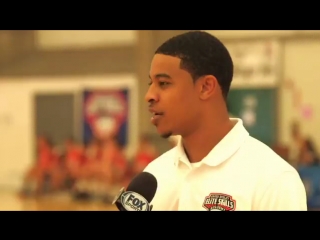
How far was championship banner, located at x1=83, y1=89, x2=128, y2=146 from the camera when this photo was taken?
12273 millimetres

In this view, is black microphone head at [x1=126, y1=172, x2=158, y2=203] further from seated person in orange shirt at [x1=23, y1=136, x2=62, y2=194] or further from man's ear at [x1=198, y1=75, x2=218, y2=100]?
seated person in orange shirt at [x1=23, y1=136, x2=62, y2=194]

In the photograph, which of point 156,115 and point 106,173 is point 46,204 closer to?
point 106,173

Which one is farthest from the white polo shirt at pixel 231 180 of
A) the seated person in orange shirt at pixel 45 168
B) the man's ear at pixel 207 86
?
the seated person in orange shirt at pixel 45 168

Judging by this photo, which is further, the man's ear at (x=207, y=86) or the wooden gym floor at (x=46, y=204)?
the wooden gym floor at (x=46, y=204)

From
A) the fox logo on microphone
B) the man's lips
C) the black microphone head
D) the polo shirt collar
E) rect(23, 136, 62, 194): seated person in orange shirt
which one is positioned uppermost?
the man's lips

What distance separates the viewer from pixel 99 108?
40.9 feet

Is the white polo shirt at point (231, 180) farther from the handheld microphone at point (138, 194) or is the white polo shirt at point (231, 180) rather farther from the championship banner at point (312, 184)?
the championship banner at point (312, 184)

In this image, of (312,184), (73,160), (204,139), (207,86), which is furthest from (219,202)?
(73,160)

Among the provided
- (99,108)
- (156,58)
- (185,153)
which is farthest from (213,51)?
(99,108)

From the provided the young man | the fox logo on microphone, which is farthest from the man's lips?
the fox logo on microphone

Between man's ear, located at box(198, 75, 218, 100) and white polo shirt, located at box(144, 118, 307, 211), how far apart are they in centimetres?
15

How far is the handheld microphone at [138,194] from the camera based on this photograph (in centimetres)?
170

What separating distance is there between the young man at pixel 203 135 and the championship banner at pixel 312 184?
23.3ft

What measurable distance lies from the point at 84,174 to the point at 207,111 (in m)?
9.60
